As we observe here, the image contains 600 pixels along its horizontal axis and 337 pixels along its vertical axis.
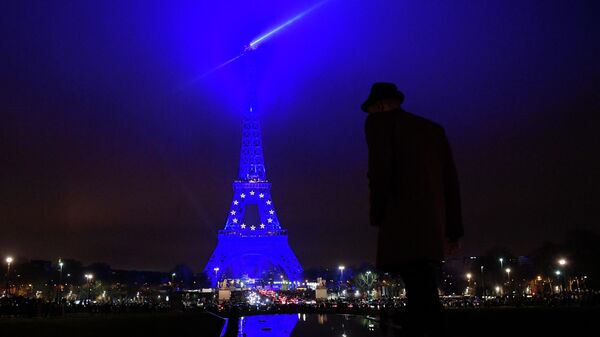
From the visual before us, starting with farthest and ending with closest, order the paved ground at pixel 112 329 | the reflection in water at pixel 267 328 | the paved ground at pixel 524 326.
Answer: the paved ground at pixel 112 329
the reflection in water at pixel 267 328
the paved ground at pixel 524 326

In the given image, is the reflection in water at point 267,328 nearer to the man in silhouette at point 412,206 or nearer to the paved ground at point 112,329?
the paved ground at point 112,329

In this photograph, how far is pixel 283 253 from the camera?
382ft

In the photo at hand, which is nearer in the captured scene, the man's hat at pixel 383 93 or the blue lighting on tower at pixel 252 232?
the man's hat at pixel 383 93

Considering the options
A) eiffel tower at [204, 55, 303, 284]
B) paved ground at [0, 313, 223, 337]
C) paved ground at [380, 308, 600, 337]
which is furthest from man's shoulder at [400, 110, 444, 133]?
eiffel tower at [204, 55, 303, 284]

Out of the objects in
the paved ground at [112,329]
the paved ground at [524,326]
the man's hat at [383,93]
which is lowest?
the paved ground at [112,329]

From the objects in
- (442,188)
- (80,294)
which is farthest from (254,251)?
(442,188)

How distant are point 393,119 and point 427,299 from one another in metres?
1.45

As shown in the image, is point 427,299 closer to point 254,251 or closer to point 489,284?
point 254,251

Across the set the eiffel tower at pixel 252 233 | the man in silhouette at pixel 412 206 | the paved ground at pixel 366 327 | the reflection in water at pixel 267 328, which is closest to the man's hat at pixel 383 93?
the man in silhouette at pixel 412 206

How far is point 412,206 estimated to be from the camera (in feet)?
15.1

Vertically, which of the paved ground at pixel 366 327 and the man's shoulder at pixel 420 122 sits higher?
the man's shoulder at pixel 420 122

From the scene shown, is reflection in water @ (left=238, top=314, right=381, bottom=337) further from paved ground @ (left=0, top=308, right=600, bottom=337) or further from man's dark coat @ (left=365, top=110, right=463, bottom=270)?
man's dark coat @ (left=365, top=110, right=463, bottom=270)

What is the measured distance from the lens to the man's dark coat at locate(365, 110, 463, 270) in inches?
179

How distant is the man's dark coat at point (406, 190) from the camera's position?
4.54 m
